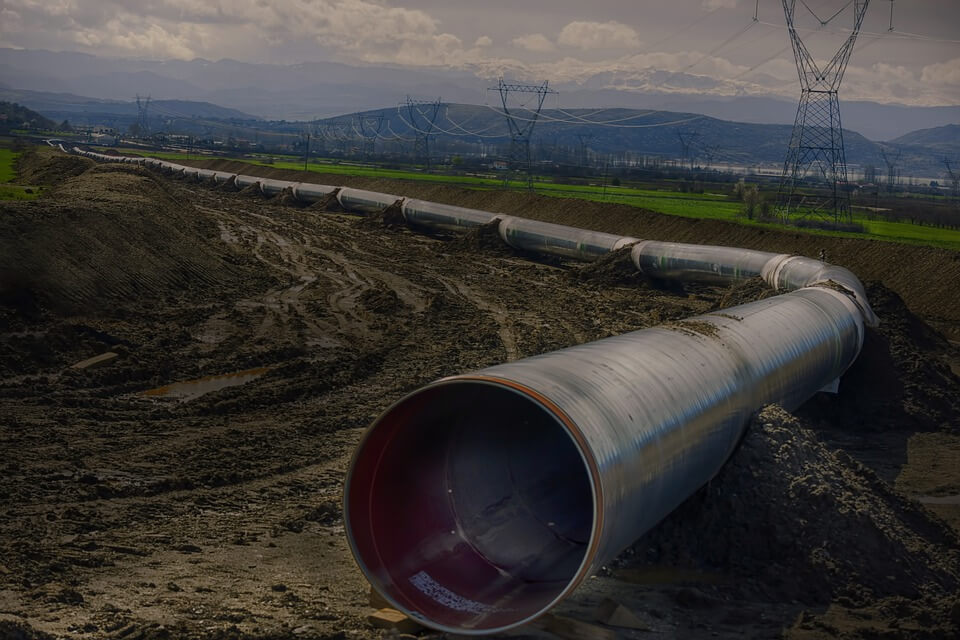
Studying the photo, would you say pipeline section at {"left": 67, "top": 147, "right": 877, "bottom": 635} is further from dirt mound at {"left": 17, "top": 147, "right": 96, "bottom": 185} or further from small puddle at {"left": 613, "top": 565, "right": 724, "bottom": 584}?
dirt mound at {"left": 17, "top": 147, "right": 96, "bottom": 185}

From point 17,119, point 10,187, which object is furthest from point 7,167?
point 17,119

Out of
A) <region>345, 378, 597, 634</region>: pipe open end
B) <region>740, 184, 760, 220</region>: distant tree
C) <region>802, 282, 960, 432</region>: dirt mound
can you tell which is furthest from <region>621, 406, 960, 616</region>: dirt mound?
<region>740, 184, 760, 220</region>: distant tree

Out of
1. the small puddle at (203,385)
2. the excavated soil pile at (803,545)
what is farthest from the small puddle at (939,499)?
the small puddle at (203,385)

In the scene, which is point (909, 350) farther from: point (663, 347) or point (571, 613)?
point (571, 613)

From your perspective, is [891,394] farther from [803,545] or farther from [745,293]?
[803,545]

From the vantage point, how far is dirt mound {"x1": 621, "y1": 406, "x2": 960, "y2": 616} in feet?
31.7

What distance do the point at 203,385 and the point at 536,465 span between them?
920 cm

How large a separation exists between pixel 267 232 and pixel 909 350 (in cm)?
3091

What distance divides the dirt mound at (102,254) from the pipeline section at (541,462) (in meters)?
14.1

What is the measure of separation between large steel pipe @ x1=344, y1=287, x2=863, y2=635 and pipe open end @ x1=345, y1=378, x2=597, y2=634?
0.01 metres

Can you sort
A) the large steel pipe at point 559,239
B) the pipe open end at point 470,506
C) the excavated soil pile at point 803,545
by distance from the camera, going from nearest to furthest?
the pipe open end at point 470,506
the excavated soil pile at point 803,545
the large steel pipe at point 559,239

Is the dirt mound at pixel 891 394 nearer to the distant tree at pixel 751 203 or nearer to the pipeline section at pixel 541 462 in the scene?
the pipeline section at pixel 541 462

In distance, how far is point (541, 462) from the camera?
34.2 ft

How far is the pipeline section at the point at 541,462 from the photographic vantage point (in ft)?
25.4
